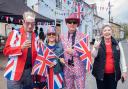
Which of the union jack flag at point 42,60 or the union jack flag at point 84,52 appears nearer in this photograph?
the union jack flag at point 42,60

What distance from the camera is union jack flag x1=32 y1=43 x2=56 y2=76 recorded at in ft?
15.7

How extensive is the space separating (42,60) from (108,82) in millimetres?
1219

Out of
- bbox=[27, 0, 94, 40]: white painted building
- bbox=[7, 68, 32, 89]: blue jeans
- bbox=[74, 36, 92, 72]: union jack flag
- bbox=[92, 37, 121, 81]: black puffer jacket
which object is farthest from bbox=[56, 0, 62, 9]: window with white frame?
bbox=[7, 68, 32, 89]: blue jeans

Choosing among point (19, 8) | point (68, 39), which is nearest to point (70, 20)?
point (68, 39)

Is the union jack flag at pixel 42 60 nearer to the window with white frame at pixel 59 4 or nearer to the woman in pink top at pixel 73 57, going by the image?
the woman in pink top at pixel 73 57

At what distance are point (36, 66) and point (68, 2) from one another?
27922 mm

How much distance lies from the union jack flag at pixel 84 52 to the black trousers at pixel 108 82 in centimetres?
52

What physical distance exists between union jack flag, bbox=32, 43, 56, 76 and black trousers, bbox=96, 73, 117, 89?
0.94 meters

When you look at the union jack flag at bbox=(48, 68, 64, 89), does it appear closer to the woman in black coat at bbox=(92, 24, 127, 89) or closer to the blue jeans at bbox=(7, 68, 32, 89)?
the blue jeans at bbox=(7, 68, 32, 89)

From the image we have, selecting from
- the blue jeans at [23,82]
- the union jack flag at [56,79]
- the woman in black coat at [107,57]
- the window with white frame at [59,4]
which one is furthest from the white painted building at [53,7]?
the blue jeans at [23,82]

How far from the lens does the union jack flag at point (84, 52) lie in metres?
4.95

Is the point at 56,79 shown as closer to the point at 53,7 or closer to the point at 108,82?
the point at 108,82

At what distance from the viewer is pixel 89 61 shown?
4965 mm

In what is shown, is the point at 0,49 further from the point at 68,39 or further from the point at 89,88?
the point at 68,39
